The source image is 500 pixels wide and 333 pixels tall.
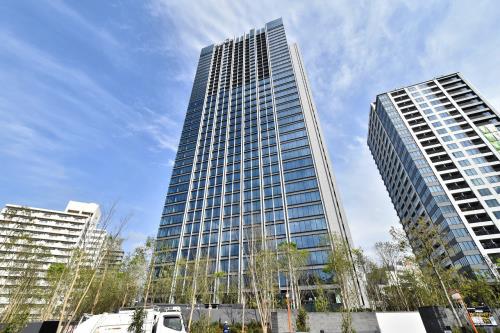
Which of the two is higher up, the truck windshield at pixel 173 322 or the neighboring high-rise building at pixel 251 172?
the neighboring high-rise building at pixel 251 172

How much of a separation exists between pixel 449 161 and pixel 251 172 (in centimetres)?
5840

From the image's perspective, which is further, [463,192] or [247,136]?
[247,136]

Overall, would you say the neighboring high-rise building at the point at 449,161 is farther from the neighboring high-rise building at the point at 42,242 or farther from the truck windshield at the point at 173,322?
the neighboring high-rise building at the point at 42,242

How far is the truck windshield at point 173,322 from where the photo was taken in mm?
14672

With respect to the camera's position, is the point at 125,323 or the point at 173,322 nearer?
the point at 173,322

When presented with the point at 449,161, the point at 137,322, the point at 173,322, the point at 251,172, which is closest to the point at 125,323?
the point at 137,322

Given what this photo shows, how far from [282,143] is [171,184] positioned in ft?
124

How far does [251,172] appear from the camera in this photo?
6694cm

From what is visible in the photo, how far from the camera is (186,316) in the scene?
28.6m

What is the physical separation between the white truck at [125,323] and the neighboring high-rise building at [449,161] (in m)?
54.9

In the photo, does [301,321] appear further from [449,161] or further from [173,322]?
[449,161]

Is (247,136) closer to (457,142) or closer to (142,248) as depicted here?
(142,248)

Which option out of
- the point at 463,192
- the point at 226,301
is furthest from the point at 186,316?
the point at 463,192

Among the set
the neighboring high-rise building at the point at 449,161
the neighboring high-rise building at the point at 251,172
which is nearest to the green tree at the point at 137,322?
the neighboring high-rise building at the point at 251,172
